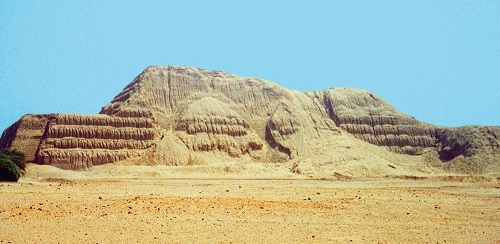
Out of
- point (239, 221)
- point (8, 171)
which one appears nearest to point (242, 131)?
point (8, 171)

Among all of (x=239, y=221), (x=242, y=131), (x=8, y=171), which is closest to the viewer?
(x=239, y=221)

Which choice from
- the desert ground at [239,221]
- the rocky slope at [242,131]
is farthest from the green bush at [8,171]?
the rocky slope at [242,131]

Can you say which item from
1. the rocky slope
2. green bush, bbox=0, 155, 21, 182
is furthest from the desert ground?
the rocky slope

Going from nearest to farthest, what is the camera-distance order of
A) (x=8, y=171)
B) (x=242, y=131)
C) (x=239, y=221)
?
(x=239, y=221) < (x=8, y=171) < (x=242, y=131)

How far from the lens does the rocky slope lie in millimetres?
55203

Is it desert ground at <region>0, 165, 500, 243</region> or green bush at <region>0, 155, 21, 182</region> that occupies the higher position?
green bush at <region>0, 155, 21, 182</region>

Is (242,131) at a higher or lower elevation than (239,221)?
higher

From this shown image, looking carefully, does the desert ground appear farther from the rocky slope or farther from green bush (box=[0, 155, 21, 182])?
the rocky slope

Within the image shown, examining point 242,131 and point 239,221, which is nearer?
point 239,221

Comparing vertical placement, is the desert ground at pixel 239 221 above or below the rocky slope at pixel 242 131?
below

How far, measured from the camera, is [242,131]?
6488 cm

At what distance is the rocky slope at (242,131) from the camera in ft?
181

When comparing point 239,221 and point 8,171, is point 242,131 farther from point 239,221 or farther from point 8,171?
point 239,221

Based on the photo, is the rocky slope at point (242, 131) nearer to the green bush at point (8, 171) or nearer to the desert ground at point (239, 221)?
the green bush at point (8, 171)
